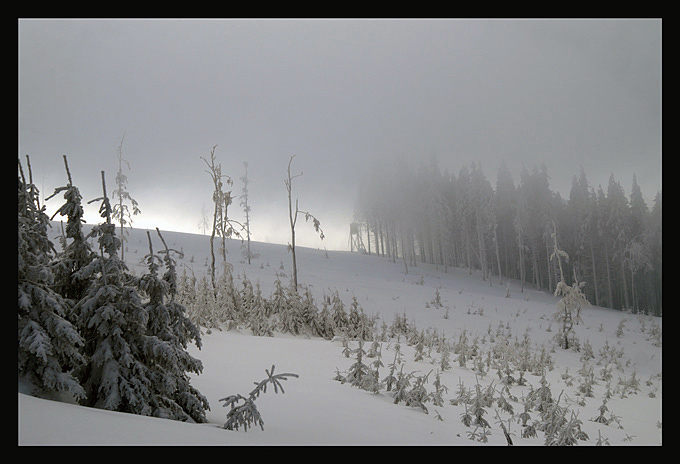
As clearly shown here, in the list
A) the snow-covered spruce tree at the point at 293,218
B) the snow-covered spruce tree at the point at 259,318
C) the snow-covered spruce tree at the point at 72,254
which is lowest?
the snow-covered spruce tree at the point at 259,318

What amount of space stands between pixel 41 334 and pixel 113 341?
49 cm

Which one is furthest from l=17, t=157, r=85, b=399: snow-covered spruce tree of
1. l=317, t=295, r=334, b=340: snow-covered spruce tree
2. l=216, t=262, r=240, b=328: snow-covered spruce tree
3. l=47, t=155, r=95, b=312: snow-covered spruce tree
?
l=317, t=295, r=334, b=340: snow-covered spruce tree

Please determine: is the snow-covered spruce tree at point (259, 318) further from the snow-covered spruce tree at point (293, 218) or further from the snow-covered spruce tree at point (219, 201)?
the snow-covered spruce tree at point (219, 201)

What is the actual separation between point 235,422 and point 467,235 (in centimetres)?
3644

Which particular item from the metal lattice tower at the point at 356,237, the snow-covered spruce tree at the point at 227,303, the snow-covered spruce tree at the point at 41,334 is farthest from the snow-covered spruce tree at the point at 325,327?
the metal lattice tower at the point at 356,237

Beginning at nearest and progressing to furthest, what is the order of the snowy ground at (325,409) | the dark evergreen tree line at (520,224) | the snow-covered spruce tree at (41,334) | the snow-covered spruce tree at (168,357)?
1. the snowy ground at (325,409)
2. the snow-covered spruce tree at (41,334)
3. the snow-covered spruce tree at (168,357)
4. the dark evergreen tree line at (520,224)

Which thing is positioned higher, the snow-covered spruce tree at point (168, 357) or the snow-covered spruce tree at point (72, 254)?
the snow-covered spruce tree at point (72, 254)

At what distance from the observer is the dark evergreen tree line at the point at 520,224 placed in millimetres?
28375

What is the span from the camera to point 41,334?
8.61 feet

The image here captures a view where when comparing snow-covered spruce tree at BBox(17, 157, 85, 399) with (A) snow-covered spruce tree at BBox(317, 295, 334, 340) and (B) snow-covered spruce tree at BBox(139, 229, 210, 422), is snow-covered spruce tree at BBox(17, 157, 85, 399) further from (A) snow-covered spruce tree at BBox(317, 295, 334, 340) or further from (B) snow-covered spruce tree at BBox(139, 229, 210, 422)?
(A) snow-covered spruce tree at BBox(317, 295, 334, 340)

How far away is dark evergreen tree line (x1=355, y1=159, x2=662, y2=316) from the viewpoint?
93.1 feet

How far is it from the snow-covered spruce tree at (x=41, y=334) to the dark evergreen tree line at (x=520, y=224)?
86.6 ft
